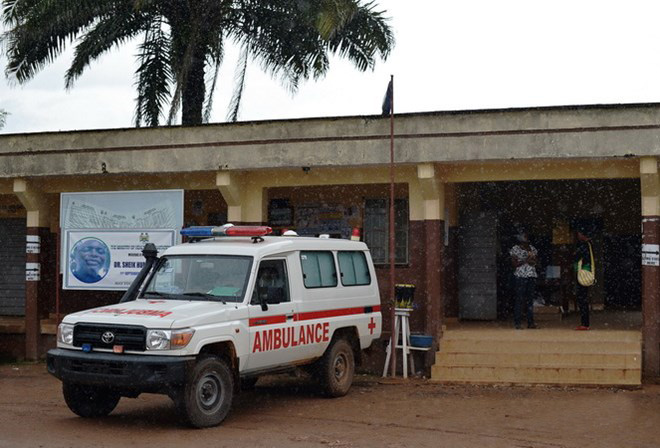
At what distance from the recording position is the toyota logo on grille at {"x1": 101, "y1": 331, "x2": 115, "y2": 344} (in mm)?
9227

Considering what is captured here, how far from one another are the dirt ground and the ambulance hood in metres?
1.14

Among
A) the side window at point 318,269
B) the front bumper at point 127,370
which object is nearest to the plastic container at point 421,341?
the side window at point 318,269

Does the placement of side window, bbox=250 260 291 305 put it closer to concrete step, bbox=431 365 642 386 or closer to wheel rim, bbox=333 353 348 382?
wheel rim, bbox=333 353 348 382

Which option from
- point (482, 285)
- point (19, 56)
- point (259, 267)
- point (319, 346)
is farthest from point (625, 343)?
point (19, 56)

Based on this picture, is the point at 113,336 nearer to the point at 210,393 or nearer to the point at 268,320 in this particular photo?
the point at 210,393

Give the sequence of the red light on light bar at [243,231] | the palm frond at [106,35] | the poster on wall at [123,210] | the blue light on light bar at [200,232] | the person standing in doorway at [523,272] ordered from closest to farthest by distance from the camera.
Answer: the red light on light bar at [243,231], the blue light on light bar at [200,232], the person standing in doorway at [523,272], the poster on wall at [123,210], the palm frond at [106,35]

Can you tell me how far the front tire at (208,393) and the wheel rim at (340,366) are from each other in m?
2.38

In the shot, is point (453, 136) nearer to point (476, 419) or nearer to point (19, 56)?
point (476, 419)

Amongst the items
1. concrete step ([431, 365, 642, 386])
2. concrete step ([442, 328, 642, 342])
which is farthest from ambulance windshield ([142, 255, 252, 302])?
concrete step ([442, 328, 642, 342])

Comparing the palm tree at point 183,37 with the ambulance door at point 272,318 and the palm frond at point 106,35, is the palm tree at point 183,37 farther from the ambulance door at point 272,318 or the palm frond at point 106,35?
the ambulance door at point 272,318

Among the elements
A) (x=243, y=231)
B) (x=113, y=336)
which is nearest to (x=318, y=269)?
(x=243, y=231)

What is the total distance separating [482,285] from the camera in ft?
54.2

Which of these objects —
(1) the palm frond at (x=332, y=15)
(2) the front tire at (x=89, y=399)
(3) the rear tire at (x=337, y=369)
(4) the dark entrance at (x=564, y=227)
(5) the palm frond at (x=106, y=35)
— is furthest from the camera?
(5) the palm frond at (x=106, y=35)

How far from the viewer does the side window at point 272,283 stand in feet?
33.5
